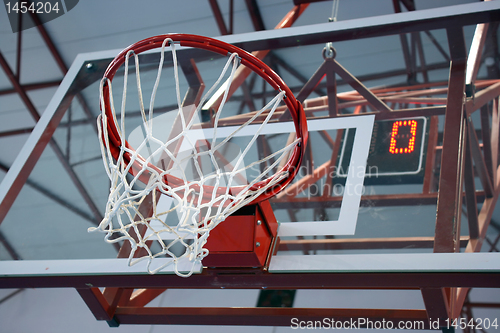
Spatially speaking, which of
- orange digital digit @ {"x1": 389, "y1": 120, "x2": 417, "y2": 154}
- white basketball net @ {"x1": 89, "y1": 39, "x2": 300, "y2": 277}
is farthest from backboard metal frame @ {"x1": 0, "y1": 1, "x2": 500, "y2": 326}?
white basketball net @ {"x1": 89, "y1": 39, "x2": 300, "y2": 277}

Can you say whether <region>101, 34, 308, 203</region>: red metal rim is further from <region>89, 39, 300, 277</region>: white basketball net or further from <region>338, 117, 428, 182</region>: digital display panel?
<region>338, 117, 428, 182</region>: digital display panel

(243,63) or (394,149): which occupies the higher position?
(243,63)

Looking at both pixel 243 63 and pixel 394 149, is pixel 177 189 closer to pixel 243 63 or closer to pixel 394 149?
pixel 243 63

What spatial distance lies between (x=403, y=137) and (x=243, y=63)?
892mm

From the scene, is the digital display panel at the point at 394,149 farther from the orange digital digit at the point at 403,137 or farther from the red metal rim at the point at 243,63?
the red metal rim at the point at 243,63

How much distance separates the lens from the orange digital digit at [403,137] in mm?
1930

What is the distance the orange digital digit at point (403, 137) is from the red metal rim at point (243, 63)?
1.89 ft

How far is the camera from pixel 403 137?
198cm

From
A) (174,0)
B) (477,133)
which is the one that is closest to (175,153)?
(477,133)

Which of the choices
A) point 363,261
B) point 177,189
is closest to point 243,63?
point 177,189

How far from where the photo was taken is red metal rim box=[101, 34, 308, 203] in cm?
149

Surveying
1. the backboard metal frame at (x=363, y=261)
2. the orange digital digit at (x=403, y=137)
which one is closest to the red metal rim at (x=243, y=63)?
the backboard metal frame at (x=363, y=261)

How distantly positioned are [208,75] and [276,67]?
35 centimetres

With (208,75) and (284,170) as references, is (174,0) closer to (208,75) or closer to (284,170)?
(208,75)
